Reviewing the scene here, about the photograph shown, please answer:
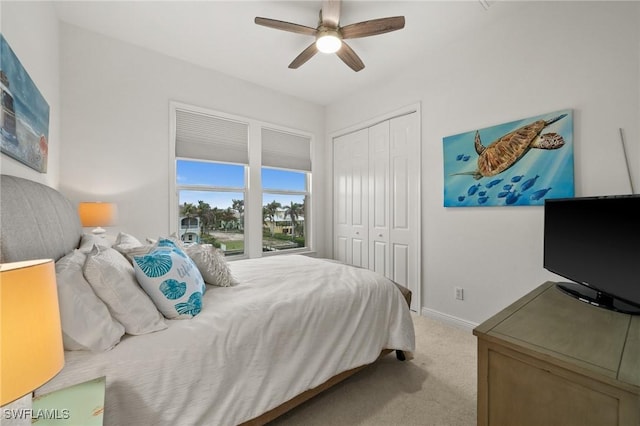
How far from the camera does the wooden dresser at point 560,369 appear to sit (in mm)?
854

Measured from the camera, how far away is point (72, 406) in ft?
2.57

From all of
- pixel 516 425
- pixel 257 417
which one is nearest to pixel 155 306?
pixel 257 417

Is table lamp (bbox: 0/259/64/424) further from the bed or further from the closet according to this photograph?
the closet

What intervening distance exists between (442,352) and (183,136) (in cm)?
348

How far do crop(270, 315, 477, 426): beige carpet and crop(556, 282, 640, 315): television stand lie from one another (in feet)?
2.85

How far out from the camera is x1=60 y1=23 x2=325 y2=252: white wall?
250 centimetres

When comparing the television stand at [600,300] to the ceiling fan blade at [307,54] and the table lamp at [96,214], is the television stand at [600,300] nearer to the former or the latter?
the ceiling fan blade at [307,54]

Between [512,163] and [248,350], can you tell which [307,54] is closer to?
[512,163]

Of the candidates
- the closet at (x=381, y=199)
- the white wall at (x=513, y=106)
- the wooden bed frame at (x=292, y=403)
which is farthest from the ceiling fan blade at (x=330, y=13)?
the wooden bed frame at (x=292, y=403)

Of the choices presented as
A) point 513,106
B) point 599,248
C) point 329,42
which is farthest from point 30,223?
point 513,106

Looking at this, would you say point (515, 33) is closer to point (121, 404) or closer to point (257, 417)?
point (257, 417)

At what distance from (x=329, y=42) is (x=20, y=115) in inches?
80.1

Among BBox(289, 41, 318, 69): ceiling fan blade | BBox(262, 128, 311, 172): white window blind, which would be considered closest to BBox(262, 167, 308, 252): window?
BBox(262, 128, 311, 172): white window blind

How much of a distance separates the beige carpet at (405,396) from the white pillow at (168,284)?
33.7 inches
